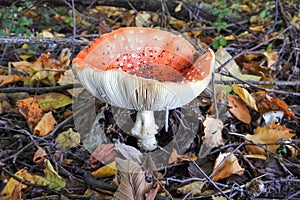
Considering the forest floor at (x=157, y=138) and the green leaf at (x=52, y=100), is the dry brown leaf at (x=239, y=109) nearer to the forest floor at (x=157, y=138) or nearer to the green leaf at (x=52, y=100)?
the forest floor at (x=157, y=138)

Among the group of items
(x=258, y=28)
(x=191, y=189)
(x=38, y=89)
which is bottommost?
(x=191, y=189)

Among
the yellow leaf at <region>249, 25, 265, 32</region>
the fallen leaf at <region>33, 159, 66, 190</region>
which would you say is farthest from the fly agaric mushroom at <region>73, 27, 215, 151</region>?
the yellow leaf at <region>249, 25, 265, 32</region>

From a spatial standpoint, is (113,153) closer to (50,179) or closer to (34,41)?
(50,179)

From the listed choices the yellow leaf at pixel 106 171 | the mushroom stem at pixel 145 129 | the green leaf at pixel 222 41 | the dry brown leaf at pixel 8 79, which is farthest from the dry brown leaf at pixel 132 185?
the green leaf at pixel 222 41

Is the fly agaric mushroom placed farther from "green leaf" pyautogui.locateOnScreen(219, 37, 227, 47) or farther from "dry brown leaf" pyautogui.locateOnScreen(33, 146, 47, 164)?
"green leaf" pyautogui.locateOnScreen(219, 37, 227, 47)

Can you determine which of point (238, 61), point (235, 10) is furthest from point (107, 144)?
point (235, 10)

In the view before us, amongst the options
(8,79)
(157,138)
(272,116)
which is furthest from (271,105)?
(8,79)

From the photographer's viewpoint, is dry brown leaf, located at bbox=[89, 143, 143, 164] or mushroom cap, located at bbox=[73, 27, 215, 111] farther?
dry brown leaf, located at bbox=[89, 143, 143, 164]
